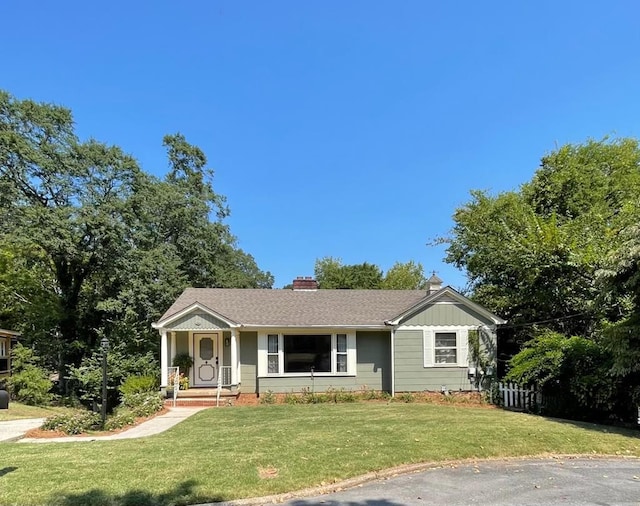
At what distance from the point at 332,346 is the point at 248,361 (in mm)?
3124

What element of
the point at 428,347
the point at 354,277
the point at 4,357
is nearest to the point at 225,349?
the point at 428,347

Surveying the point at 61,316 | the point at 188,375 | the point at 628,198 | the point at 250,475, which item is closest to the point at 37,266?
the point at 61,316

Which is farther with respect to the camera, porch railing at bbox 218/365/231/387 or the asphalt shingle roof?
the asphalt shingle roof

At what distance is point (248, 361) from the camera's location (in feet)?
57.3

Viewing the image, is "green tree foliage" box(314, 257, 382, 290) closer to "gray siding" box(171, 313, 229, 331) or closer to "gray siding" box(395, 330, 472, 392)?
"gray siding" box(395, 330, 472, 392)

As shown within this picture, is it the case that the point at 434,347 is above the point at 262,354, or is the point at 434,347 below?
above

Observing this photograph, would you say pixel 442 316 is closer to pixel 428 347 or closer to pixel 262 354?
pixel 428 347

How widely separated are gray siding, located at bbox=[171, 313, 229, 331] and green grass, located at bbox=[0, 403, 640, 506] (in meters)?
4.24

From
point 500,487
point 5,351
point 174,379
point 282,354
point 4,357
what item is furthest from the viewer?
point 5,351

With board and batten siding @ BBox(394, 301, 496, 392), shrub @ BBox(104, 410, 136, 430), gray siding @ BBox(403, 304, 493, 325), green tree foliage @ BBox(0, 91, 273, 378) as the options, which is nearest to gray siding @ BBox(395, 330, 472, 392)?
board and batten siding @ BBox(394, 301, 496, 392)

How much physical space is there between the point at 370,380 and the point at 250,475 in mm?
11415

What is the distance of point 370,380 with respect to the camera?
17734mm

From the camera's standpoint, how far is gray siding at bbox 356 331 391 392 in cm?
1773

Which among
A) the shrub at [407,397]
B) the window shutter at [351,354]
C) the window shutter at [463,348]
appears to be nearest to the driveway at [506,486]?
the shrub at [407,397]
